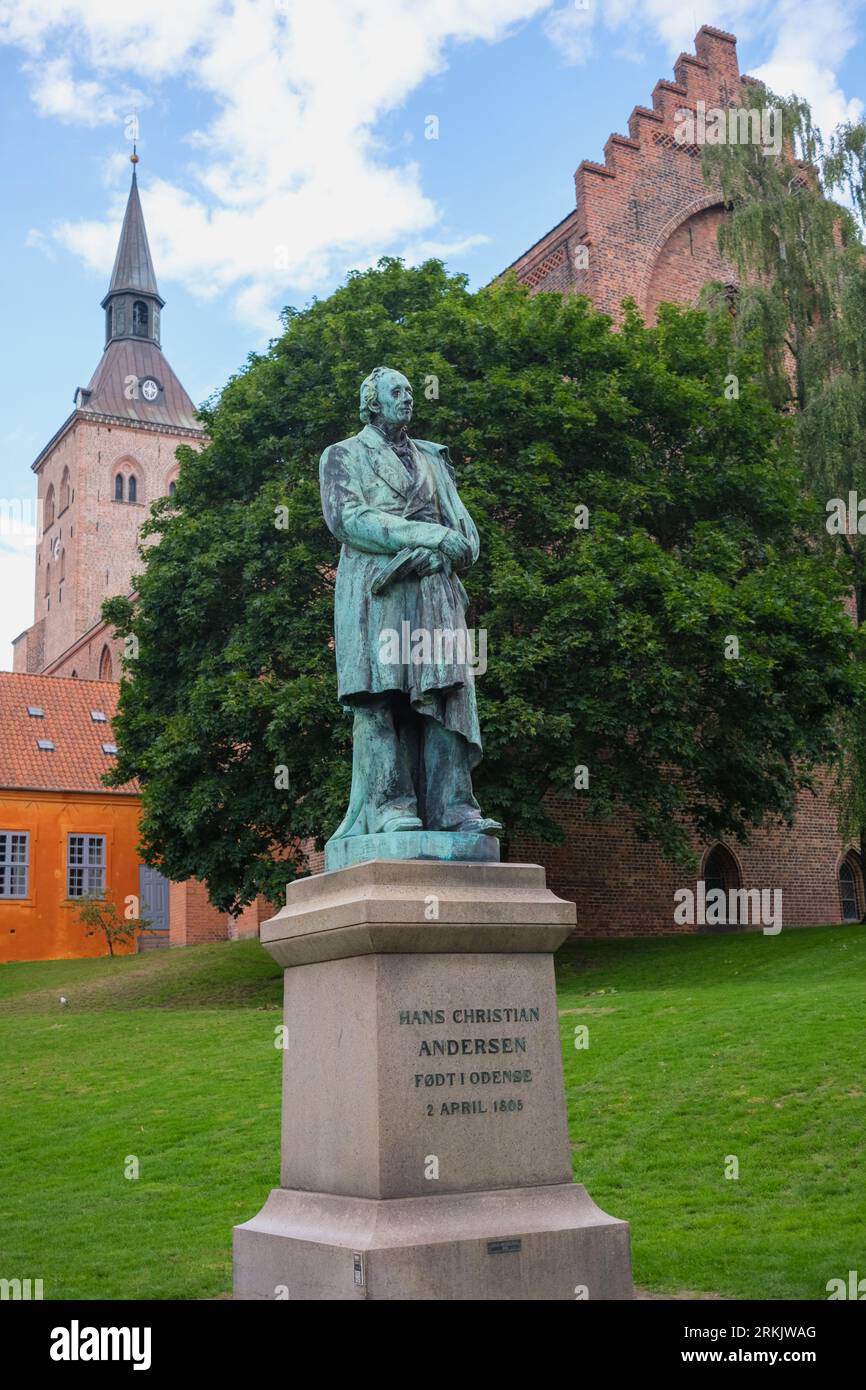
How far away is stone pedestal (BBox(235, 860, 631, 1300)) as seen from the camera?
20.0 feet

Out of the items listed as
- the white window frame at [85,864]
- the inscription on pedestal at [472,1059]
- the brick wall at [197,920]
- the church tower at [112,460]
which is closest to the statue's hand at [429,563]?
the inscription on pedestal at [472,1059]

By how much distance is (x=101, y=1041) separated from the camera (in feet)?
62.1

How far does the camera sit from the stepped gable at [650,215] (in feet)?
99.1

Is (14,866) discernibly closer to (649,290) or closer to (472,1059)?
(649,290)

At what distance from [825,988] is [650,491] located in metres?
8.78

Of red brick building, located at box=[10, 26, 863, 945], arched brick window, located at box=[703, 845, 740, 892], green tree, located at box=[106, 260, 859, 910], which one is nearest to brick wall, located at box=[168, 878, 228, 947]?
red brick building, located at box=[10, 26, 863, 945]

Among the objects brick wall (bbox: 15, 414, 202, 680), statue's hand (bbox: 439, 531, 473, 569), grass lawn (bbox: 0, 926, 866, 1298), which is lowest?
grass lawn (bbox: 0, 926, 866, 1298)

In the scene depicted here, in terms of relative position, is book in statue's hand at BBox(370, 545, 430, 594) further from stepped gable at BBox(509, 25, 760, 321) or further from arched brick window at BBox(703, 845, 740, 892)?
stepped gable at BBox(509, 25, 760, 321)

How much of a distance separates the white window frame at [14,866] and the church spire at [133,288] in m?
49.6

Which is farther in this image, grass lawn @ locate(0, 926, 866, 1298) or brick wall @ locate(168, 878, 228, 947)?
brick wall @ locate(168, 878, 228, 947)

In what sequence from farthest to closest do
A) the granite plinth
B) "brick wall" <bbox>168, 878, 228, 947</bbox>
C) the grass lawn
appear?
"brick wall" <bbox>168, 878, 228, 947</bbox> → the grass lawn → the granite plinth

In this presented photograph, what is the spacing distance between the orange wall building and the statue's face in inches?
1301

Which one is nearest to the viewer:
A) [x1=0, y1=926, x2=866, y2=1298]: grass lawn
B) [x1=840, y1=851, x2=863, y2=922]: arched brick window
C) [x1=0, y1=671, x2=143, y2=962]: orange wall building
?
[x1=0, y1=926, x2=866, y2=1298]: grass lawn

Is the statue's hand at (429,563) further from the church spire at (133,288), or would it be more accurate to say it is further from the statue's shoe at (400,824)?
the church spire at (133,288)
